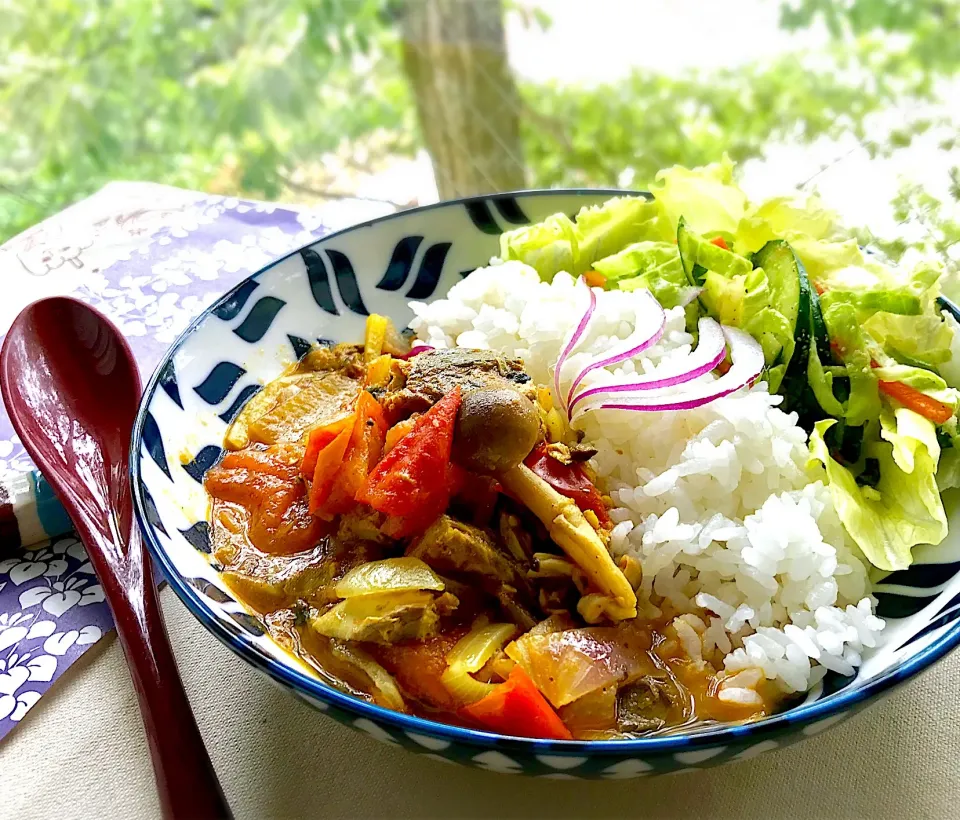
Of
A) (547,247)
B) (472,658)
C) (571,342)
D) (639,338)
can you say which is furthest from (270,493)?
(547,247)

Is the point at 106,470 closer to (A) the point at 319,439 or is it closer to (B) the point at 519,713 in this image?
(A) the point at 319,439

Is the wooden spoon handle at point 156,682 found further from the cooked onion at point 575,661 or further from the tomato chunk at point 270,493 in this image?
the cooked onion at point 575,661

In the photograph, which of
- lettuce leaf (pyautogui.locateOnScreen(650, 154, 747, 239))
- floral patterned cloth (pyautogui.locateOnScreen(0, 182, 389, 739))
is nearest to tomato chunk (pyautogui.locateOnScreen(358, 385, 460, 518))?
floral patterned cloth (pyautogui.locateOnScreen(0, 182, 389, 739))

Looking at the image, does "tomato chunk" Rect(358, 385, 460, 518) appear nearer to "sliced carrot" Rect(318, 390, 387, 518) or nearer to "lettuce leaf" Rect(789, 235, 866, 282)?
"sliced carrot" Rect(318, 390, 387, 518)

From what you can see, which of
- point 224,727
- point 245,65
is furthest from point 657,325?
point 245,65

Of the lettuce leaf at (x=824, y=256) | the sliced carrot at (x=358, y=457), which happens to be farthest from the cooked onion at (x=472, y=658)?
the lettuce leaf at (x=824, y=256)

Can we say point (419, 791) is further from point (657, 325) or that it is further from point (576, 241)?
point (576, 241)
